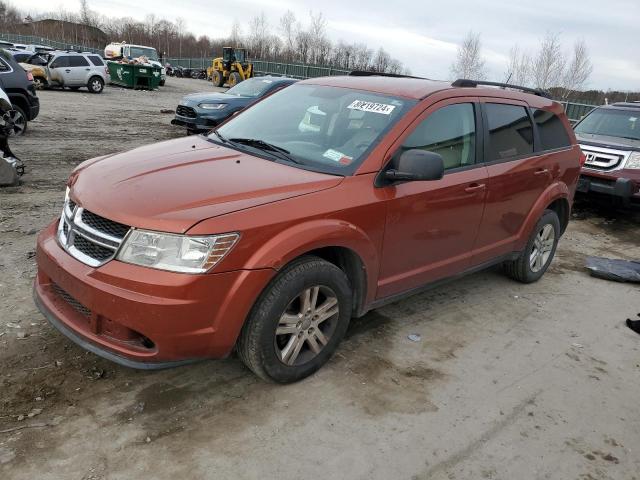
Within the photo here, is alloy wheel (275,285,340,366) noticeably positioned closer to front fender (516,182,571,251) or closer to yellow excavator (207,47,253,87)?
front fender (516,182,571,251)

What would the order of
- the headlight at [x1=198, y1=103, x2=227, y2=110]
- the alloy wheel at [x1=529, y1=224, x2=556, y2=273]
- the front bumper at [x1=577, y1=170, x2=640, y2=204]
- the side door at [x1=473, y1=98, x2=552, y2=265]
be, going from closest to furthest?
the side door at [x1=473, y1=98, x2=552, y2=265]
the alloy wheel at [x1=529, y1=224, x2=556, y2=273]
the front bumper at [x1=577, y1=170, x2=640, y2=204]
the headlight at [x1=198, y1=103, x2=227, y2=110]

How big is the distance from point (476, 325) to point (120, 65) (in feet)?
93.4

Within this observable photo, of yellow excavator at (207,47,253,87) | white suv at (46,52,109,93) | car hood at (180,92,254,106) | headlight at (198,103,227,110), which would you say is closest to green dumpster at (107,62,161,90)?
white suv at (46,52,109,93)

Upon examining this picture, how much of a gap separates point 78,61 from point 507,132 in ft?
74.7

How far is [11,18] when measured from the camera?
11075 cm

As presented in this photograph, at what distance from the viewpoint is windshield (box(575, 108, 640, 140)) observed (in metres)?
8.73

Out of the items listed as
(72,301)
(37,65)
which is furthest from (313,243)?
(37,65)

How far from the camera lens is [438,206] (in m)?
3.69

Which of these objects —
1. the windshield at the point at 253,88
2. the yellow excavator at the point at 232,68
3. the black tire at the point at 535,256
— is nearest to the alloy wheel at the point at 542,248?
the black tire at the point at 535,256

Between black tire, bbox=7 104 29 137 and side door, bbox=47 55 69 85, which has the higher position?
side door, bbox=47 55 69 85

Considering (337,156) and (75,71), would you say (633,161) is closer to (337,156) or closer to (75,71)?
(337,156)

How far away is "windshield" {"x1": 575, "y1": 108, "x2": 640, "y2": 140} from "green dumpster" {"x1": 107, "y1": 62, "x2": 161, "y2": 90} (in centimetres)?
2437

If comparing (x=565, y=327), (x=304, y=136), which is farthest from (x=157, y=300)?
(x=565, y=327)

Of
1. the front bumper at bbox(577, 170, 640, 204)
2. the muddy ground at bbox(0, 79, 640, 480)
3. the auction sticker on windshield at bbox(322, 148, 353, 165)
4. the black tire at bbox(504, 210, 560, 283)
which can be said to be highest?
the auction sticker on windshield at bbox(322, 148, 353, 165)
